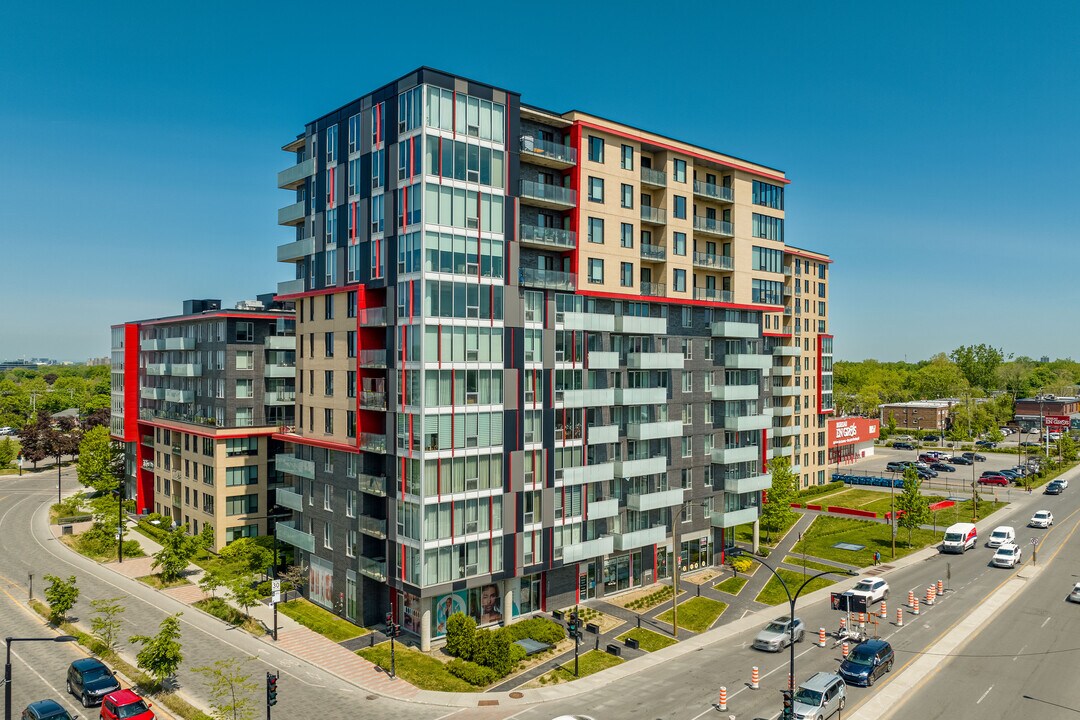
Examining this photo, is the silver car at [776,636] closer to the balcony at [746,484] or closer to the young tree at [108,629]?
the balcony at [746,484]

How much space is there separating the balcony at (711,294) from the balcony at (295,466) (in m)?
36.0

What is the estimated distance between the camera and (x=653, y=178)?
61.2 metres

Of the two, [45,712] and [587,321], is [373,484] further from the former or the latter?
[45,712]

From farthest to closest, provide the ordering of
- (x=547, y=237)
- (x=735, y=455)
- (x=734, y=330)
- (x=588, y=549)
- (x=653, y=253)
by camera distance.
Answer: (x=734, y=330), (x=735, y=455), (x=653, y=253), (x=588, y=549), (x=547, y=237)

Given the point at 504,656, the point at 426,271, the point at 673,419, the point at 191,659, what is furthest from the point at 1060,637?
the point at 191,659

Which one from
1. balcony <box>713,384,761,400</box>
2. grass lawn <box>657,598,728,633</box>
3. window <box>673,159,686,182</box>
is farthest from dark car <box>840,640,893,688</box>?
window <box>673,159,686,182</box>

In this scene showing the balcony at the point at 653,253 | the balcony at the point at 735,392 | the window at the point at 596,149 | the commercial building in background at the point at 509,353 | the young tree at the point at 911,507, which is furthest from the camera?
the young tree at the point at 911,507

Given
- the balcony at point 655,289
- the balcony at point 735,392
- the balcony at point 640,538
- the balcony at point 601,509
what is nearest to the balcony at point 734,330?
the balcony at point 735,392

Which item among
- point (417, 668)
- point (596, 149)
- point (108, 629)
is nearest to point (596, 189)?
point (596, 149)

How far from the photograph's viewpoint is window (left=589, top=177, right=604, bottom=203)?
185 ft

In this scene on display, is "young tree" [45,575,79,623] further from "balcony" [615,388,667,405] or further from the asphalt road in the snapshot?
"balcony" [615,388,667,405]

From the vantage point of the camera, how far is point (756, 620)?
179 ft

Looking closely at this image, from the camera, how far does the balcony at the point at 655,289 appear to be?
61.2m

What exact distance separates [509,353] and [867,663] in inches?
1155
